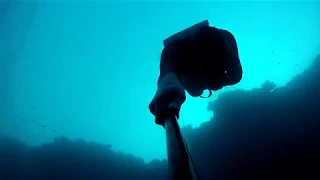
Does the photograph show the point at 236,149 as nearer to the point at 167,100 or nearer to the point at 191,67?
the point at 191,67

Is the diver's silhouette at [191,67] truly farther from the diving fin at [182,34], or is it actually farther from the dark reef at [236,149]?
the dark reef at [236,149]

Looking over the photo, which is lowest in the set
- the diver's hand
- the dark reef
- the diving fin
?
the diver's hand

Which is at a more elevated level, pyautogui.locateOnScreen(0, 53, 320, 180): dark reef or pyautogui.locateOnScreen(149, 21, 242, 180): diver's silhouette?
pyautogui.locateOnScreen(0, 53, 320, 180): dark reef

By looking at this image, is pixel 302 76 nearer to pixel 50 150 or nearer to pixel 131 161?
pixel 131 161

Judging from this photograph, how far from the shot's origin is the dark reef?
27484 mm

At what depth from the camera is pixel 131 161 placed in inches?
1734

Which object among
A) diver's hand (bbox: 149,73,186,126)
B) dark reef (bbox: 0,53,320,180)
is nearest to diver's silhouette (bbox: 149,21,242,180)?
diver's hand (bbox: 149,73,186,126)

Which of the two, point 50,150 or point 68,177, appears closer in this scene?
point 68,177

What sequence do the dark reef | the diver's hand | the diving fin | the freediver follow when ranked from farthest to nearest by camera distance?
the dark reef
the diving fin
the freediver
the diver's hand

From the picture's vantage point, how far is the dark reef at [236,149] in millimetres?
27484

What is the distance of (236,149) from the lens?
30.7 metres

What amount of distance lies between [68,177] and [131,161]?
1199 cm

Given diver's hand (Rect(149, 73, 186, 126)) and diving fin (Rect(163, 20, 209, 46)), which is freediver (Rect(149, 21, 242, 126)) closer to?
diving fin (Rect(163, 20, 209, 46))

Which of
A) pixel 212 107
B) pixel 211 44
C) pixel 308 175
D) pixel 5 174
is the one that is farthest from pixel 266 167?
pixel 5 174
